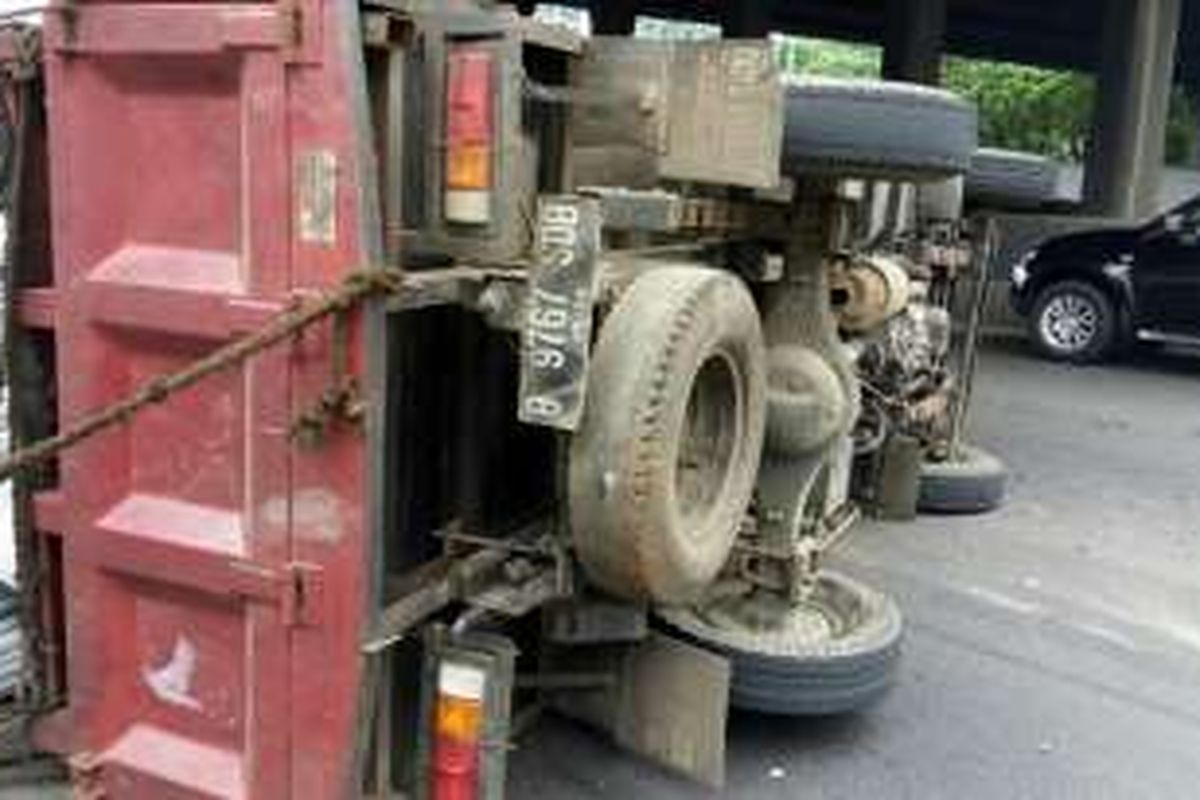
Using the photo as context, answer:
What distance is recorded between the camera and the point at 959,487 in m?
7.24

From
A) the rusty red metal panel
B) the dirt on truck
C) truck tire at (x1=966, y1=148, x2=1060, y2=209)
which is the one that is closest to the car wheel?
truck tire at (x1=966, y1=148, x2=1060, y2=209)

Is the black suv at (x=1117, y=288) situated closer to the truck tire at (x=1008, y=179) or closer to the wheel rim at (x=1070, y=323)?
the wheel rim at (x=1070, y=323)

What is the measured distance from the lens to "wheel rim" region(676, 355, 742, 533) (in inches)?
143

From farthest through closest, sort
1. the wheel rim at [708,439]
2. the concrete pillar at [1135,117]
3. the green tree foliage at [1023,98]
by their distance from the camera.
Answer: the green tree foliage at [1023,98], the concrete pillar at [1135,117], the wheel rim at [708,439]

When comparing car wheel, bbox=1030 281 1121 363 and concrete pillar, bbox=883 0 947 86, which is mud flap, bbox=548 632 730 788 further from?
concrete pillar, bbox=883 0 947 86

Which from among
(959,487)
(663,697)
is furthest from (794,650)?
(959,487)

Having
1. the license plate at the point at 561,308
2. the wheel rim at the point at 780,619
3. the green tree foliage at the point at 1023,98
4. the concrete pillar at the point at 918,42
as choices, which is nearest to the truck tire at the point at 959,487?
the wheel rim at the point at 780,619

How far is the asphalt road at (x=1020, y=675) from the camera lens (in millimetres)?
4332

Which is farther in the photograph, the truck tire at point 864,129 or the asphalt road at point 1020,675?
the asphalt road at point 1020,675

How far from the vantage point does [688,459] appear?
3695 mm

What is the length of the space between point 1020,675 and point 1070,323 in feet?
29.1

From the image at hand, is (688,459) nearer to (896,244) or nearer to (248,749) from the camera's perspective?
(248,749)

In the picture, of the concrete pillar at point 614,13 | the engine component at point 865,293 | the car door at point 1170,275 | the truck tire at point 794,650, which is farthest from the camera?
the concrete pillar at point 614,13

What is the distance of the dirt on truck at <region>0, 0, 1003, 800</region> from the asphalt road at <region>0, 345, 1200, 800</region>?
605 millimetres
